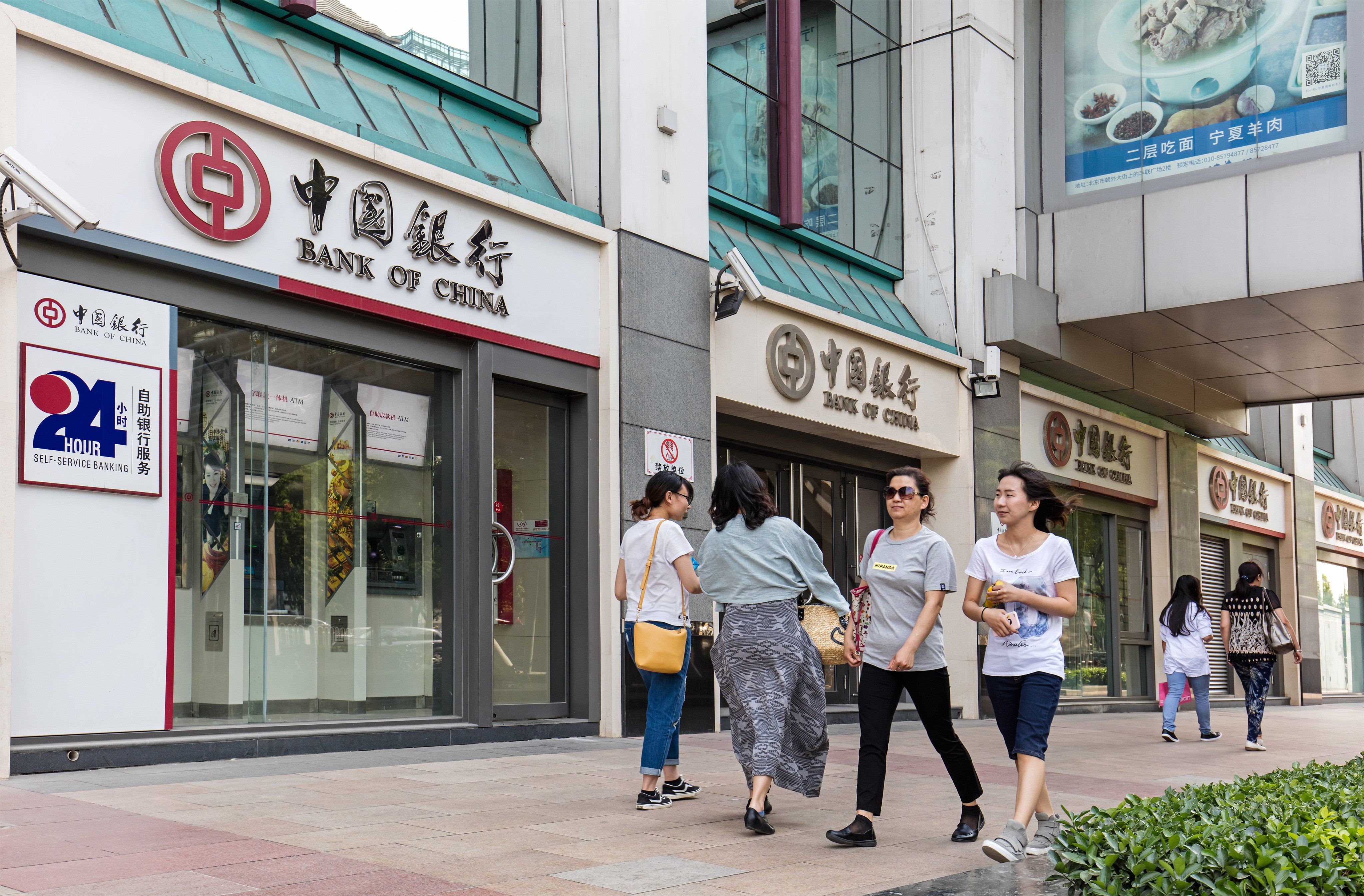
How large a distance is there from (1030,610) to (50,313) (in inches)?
217

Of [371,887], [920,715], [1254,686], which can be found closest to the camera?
[371,887]

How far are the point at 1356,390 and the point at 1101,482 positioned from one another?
4750 millimetres

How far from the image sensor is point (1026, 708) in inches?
224

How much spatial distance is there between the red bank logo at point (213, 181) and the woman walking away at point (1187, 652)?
32.2 feet

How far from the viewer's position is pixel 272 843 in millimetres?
5250

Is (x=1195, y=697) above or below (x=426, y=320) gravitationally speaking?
below

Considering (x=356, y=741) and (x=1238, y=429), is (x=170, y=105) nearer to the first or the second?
(x=356, y=741)

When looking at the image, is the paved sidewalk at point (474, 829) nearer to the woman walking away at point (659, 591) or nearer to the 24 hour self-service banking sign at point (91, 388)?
the woman walking away at point (659, 591)

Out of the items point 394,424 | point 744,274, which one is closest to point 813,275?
point 744,274

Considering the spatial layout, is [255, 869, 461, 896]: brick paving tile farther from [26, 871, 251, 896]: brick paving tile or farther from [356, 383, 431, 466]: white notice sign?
[356, 383, 431, 466]: white notice sign

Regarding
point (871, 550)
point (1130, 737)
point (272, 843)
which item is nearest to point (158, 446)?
point (272, 843)

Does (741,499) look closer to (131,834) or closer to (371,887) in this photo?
(371,887)

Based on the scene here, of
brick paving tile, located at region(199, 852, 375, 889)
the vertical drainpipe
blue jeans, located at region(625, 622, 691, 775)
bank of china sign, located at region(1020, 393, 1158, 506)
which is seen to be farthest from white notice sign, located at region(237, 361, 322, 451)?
bank of china sign, located at region(1020, 393, 1158, 506)

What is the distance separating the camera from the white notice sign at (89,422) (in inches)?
283
